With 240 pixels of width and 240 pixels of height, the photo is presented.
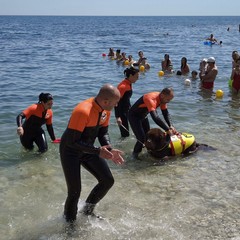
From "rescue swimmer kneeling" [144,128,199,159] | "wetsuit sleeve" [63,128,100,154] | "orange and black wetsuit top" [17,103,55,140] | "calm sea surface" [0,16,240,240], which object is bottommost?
"calm sea surface" [0,16,240,240]

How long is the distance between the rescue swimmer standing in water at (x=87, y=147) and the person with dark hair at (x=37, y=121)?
2250 millimetres

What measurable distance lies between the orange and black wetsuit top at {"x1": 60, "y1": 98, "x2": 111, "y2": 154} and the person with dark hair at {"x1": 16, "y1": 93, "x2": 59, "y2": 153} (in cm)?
261

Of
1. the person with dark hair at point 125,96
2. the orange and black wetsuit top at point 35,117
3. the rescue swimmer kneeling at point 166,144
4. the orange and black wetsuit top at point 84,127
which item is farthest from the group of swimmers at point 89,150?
the person with dark hair at point 125,96

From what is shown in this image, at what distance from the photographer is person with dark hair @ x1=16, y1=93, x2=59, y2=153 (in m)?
6.71

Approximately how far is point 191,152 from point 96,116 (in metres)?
3.80

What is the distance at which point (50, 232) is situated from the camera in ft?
15.7

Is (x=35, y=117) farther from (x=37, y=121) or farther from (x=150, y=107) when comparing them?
(x=150, y=107)

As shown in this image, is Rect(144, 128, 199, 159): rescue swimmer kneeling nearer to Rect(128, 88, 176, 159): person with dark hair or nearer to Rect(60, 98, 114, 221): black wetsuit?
Rect(128, 88, 176, 159): person with dark hair

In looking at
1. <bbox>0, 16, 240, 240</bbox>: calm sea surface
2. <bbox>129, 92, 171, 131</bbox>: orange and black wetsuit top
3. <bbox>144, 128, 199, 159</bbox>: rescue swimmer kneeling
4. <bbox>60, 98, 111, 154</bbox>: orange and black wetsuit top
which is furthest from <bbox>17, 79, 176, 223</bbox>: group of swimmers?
<bbox>144, 128, 199, 159</bbox>: rescue swimmer kneeling

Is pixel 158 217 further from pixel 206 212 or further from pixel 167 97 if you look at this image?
pixel 167 97

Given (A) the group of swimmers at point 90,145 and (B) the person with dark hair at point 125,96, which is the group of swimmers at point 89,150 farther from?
(B) the person with dark hair at point 125,96

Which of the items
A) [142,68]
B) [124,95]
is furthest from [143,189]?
[142,68]

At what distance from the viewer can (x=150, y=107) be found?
6547 millimetres

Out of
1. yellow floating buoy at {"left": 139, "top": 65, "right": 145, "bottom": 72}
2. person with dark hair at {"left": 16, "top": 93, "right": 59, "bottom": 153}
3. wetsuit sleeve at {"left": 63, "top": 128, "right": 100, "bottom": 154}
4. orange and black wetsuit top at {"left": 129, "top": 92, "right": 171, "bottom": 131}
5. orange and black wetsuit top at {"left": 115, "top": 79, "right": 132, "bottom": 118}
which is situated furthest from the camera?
yellow floating buoy at {"left": 139, "top": 65, "right": 145, "bottom": 72}
